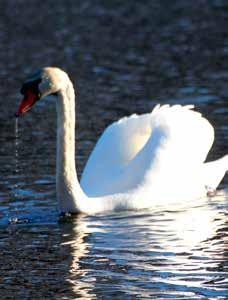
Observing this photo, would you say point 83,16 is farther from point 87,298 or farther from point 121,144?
point 87,298

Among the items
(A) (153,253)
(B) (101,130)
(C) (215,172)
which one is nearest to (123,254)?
(A) (153,253)

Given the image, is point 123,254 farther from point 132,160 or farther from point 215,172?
point 215,172

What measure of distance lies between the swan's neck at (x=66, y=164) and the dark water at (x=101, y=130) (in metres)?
0.21

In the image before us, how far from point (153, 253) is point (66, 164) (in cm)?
207

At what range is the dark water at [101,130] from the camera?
11805mm

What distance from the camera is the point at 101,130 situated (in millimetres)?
18609

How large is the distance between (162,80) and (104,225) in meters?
8.82

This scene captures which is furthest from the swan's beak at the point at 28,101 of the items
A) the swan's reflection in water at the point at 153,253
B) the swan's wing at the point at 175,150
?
the swan's wing at the point at 175,150

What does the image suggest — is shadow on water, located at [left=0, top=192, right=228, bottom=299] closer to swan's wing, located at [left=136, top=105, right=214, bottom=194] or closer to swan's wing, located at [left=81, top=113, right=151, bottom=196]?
swan's wing, located at [left=136, top=105, right=214, bottom=194]

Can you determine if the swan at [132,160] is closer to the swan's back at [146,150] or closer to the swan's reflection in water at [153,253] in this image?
the swan's back at [146,150]

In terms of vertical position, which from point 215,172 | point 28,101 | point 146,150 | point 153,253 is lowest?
point 153,253

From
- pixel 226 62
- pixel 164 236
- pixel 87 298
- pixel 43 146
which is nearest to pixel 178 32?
pixel 226 62

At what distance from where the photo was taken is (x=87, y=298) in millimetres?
11094

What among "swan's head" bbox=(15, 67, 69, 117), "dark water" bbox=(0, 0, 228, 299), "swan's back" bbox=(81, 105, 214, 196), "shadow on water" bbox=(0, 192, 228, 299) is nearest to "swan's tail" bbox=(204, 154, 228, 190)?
"swan's back" bbox=(81, 105, 214, 196)
